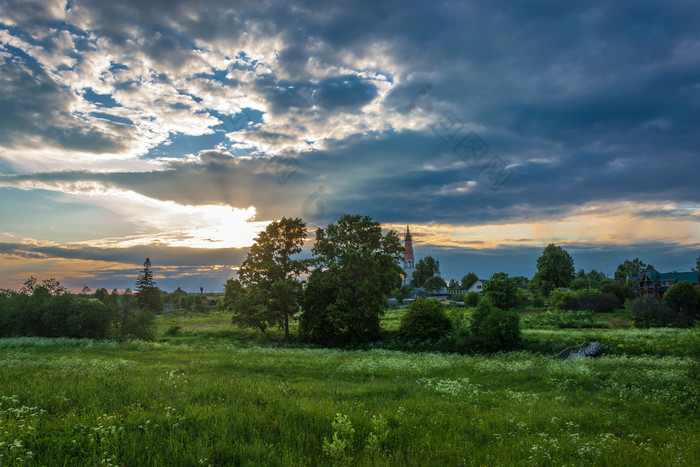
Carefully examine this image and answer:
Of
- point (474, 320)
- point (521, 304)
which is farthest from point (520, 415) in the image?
point (521, 304)

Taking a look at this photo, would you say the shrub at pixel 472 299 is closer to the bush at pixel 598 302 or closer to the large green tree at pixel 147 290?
the bush at pixel 598 302

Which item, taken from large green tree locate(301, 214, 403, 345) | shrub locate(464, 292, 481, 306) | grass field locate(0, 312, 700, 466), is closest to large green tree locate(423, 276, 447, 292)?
shrub locate(464, 292, 481, 306)

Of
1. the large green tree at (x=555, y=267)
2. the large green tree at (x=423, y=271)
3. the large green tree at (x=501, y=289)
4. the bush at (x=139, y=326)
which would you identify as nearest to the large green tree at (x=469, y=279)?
the large green tree at (x=423, y=271)

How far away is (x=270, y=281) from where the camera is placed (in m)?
40.3

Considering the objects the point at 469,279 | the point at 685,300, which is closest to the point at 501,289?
the point at 685,300

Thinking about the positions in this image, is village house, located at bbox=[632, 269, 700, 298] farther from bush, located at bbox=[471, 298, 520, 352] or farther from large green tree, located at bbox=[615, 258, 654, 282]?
bush, located at bbox=[471, 298, 520, 352]

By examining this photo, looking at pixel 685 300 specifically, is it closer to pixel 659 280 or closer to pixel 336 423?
pixel 336 423

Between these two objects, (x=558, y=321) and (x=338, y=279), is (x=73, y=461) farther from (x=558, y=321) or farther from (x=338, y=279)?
(x=558, y=321)

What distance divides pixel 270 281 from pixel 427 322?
1821cm

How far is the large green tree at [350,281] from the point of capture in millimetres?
38188

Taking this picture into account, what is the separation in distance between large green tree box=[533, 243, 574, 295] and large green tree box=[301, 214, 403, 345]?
8476 cm

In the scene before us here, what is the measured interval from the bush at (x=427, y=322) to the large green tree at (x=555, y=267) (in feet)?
270

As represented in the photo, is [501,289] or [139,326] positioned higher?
[501,289]

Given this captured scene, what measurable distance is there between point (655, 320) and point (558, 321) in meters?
11.5
